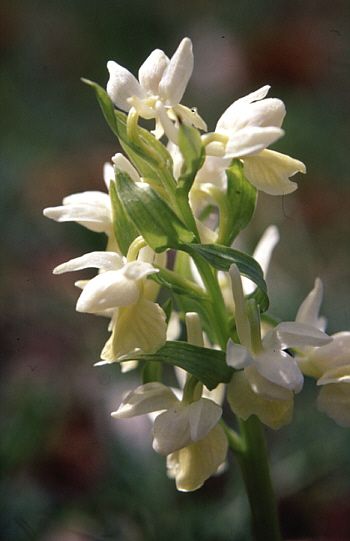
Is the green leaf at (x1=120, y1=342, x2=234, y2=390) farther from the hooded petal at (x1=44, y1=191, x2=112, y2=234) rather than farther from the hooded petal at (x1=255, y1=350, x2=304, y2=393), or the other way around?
the hooded petal at (x1=44, y1=191, x2=112, y2=234)

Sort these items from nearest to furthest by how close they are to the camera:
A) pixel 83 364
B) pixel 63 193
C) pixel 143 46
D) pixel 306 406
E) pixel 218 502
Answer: pixel 218 502 < pixel 306 406 < pixel 83 364 < pixel 63 193 < pixel 143 46

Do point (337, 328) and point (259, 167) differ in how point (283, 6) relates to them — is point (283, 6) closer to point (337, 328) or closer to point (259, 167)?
point (337, 328)

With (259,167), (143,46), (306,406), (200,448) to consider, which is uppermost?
(259,167)

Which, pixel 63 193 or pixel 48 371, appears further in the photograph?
pixel 63 193

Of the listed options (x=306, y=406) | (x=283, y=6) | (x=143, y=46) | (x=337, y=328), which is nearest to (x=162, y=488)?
(x=306, y=406)

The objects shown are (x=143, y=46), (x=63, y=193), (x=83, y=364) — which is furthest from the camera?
(x=143, y=46)

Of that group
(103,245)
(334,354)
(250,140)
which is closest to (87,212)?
(250,140)

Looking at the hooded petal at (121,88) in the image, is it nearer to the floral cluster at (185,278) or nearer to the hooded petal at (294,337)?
the floral cluster at (185,278)
